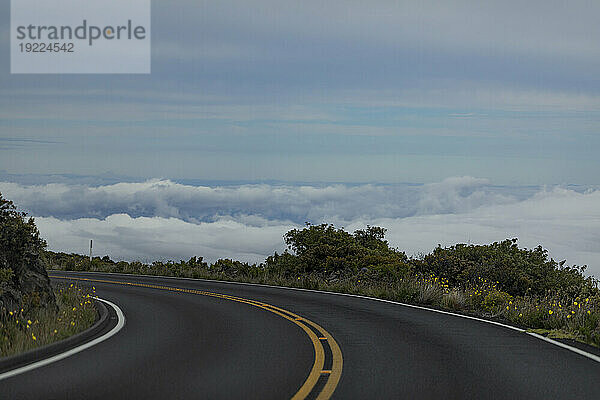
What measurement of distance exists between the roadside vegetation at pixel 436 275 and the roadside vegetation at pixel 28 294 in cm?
609

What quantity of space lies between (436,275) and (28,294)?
1890 centimetres

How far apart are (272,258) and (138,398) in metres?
29.5

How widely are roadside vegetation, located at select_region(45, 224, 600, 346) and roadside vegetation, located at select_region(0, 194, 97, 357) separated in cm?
609

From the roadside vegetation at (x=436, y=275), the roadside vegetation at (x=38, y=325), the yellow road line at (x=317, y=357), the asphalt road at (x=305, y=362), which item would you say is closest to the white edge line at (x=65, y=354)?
the asphalt road at (x=305, y=362)

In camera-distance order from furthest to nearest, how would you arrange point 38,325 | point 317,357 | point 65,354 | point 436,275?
point 436,275, point 38,325, point 65,354, point 317,357

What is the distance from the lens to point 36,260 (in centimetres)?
1700

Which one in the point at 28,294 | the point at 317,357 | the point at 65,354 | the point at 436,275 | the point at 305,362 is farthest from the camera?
the point at 436,275

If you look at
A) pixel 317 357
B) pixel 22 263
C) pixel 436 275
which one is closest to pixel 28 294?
pixel 22 263

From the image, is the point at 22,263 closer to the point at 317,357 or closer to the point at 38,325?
the point at 38,325

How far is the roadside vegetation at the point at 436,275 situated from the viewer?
18500mm

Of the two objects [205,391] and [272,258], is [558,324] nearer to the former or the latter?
[205,391]

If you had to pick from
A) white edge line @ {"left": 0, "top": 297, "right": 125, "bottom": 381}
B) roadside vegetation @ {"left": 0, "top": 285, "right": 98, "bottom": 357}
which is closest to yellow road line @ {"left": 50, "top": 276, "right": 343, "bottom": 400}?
white edge line @ {"left": 0, "top": 297, "right": 125, "bottom": 381}

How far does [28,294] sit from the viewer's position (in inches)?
633

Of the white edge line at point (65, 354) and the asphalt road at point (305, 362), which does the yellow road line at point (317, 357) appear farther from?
the white edge line at point (65, 354)
